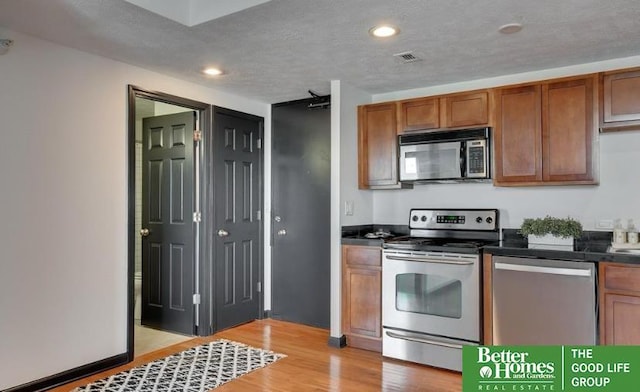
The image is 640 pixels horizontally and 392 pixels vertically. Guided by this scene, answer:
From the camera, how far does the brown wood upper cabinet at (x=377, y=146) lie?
4.02 metres

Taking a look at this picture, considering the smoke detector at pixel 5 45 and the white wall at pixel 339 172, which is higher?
the smoke detector at pixel 5 45

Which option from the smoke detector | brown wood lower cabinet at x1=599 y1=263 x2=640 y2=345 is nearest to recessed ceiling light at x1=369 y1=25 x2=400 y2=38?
brown wood lower cabinet at x1=599 y1=263 x2=640 y2=345

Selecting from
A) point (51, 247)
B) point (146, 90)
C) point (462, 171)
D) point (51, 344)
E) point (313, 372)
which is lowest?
point (313, 372)

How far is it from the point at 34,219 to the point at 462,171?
123 inches

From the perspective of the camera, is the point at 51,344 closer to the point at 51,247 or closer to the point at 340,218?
the point at 51,247

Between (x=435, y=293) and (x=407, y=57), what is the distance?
5.82 feet

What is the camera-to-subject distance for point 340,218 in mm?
3977

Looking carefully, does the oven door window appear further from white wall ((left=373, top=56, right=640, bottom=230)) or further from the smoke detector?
the smoke detector

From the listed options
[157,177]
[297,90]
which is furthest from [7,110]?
[297,90]

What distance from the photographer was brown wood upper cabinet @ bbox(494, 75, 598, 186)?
3.19m

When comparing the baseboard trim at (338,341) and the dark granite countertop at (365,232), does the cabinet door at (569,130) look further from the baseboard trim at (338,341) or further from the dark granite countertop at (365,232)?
the baseboard trim at (338,341)

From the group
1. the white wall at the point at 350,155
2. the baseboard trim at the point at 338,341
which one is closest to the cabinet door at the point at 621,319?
the baseboard trim at the point at 338,341

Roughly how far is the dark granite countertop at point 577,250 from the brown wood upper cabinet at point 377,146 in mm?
1055

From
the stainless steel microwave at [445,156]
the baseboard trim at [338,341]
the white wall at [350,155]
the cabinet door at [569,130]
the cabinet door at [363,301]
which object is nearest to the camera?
the cabinet door at [569,130]
